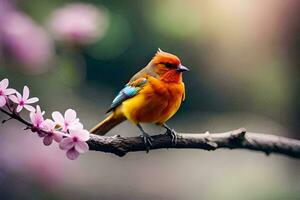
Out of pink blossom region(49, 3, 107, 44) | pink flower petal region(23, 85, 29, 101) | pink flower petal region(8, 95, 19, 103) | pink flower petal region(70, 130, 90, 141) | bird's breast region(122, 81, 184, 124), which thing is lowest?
pink flower petal region(70, 130, 90, 141)

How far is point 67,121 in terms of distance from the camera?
49 centimetres

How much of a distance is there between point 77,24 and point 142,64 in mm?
553

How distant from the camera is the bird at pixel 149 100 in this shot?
62 cm

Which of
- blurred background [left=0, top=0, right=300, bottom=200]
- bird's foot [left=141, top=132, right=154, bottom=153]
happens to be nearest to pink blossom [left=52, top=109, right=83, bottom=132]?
bird's foot [left=141, top=132, right=154, bottom=153]

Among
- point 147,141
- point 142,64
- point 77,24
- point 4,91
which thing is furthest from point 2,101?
point 142,64

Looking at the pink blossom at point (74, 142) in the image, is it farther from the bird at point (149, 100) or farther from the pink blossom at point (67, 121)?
the bird at point (149, 100)

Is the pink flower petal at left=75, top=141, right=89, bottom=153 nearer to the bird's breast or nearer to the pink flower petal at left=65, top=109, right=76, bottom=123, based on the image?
the pink flower petal at left=65, top=109, right=76, bottom=123

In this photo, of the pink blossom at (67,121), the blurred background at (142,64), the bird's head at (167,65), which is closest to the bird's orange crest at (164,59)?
the bird's head at (167,65)

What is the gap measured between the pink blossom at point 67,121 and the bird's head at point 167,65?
0.42ft

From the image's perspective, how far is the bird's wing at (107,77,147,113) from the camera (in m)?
0.65

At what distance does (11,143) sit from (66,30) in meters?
0.22

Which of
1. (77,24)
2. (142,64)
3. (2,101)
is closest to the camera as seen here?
(2,101)

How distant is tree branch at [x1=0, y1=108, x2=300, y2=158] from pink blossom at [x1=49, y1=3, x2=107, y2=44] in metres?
0.30

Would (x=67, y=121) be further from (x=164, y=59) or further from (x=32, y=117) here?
(x=164, y=59)
